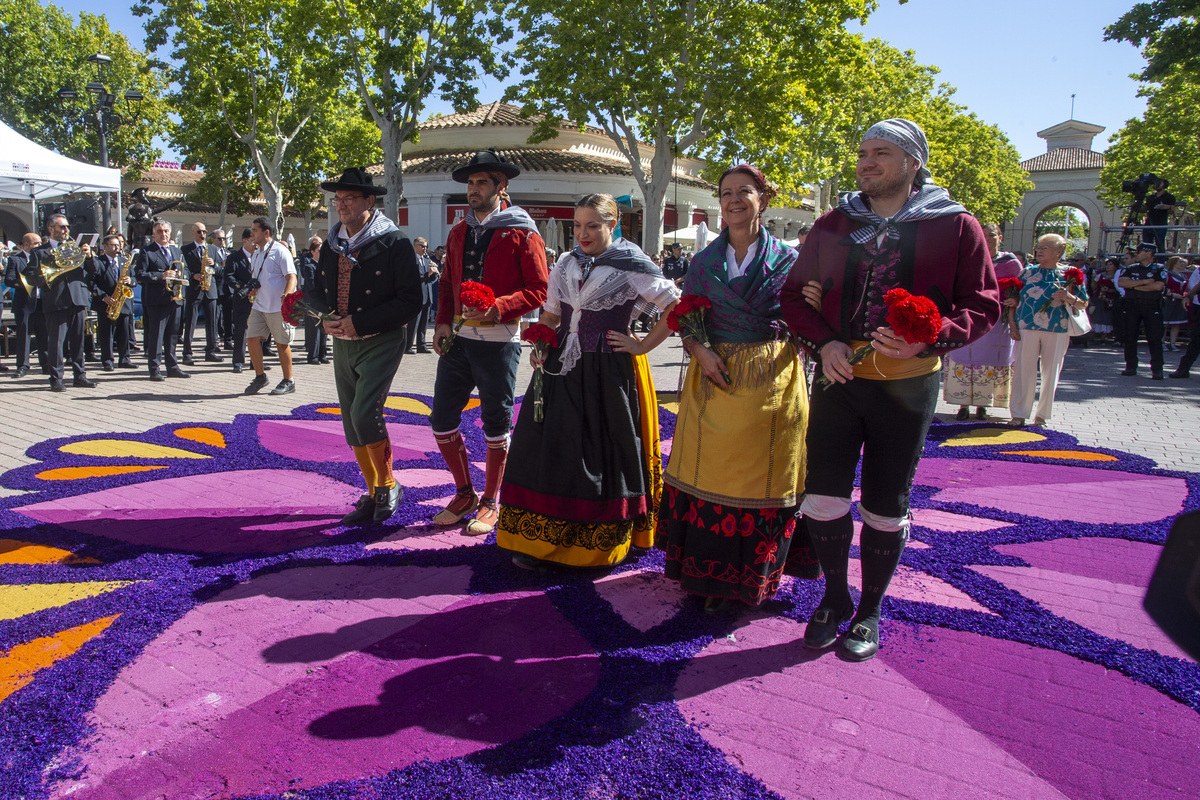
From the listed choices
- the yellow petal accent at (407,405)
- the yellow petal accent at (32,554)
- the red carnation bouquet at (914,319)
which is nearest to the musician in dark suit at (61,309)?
the yellow petal accent at (407,405)

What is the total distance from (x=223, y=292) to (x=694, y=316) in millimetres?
12033

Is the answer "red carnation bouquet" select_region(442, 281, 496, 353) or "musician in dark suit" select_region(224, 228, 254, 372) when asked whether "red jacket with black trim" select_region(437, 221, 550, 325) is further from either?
"musician in dark suit" select_region(224, 228, 254, 372)

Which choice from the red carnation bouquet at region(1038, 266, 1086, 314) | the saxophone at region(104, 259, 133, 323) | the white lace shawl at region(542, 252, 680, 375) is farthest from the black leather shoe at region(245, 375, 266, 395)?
the red carnation bouquet at region(1038, 266, 1086, 314)

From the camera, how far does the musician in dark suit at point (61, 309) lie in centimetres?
913

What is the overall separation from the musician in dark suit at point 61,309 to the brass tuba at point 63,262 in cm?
3

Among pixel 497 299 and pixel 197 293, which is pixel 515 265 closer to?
pixel 497 299

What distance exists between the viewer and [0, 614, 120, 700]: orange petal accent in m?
2.84

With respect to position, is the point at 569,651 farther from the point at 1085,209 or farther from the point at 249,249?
the point at 1085,209

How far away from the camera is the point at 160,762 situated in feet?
7.84

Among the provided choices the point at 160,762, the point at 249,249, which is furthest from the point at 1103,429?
the point at 249,249

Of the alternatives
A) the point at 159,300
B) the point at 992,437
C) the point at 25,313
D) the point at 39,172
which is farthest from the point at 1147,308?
the point at 39,172

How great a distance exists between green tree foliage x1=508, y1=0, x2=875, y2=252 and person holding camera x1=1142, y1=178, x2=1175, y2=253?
8.29 metres

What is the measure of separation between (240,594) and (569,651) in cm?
157

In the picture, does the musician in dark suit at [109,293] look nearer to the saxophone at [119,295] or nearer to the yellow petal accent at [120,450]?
the saxophone at [119,295]
